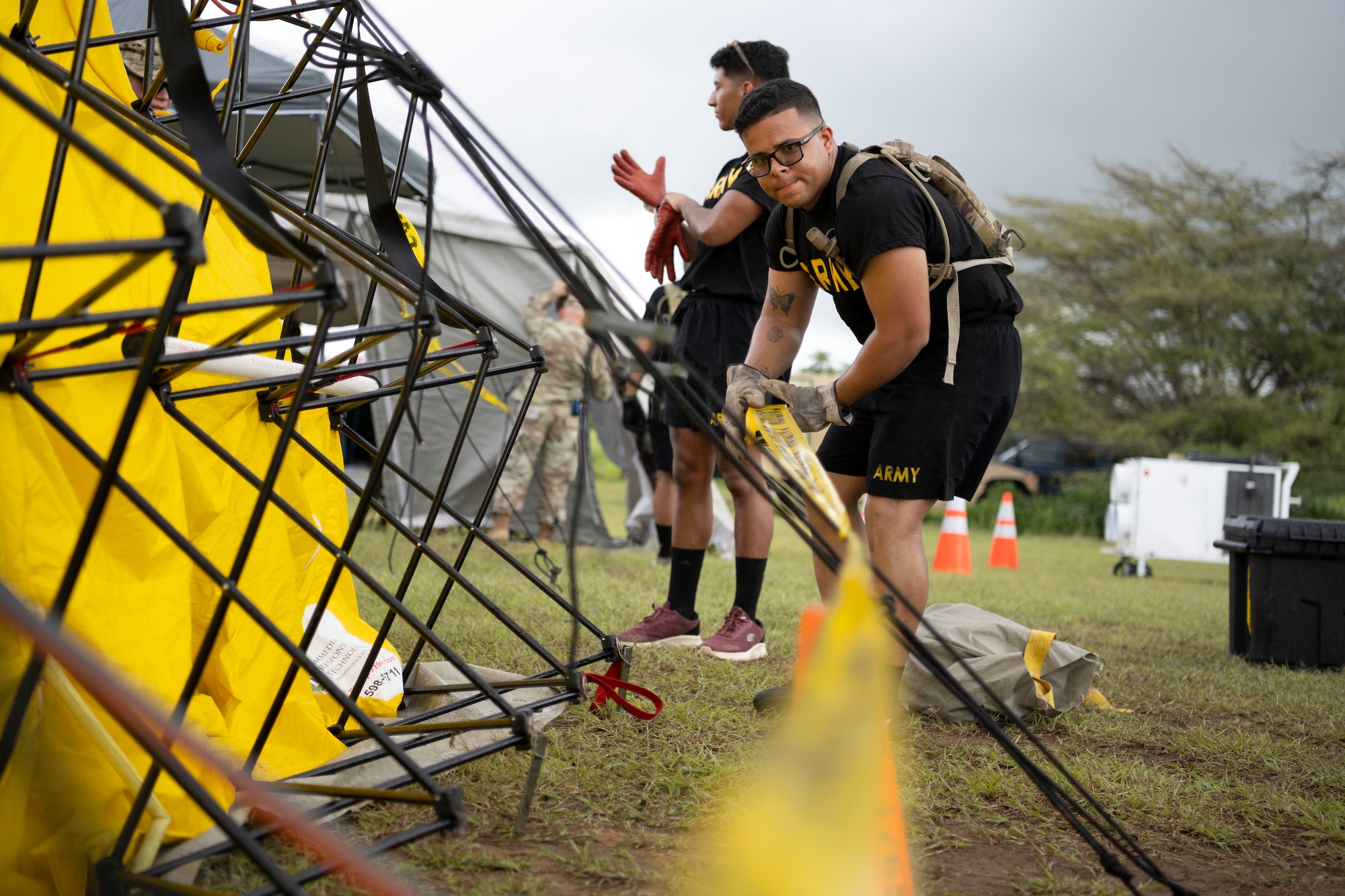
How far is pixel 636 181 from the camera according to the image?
314 centimetres

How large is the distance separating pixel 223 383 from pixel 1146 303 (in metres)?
20.2

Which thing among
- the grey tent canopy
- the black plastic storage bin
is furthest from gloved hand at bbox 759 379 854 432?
the grey tent canopy

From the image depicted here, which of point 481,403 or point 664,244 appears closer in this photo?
point 664,244

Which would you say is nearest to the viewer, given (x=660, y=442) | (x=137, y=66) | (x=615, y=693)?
(x=615, y=693)

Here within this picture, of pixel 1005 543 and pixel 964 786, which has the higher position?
pixel 1005 543

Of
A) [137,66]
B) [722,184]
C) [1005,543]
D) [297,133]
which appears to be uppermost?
[297,133]

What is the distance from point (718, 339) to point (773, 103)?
1.20 meters

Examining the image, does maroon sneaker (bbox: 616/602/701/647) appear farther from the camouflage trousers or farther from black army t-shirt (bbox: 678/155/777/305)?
the camouflage trousers

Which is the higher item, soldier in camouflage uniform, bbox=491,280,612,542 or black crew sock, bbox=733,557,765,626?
soldier in camouflage uniform, bbox=491,280,612,542

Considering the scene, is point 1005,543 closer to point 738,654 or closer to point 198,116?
point 738,654

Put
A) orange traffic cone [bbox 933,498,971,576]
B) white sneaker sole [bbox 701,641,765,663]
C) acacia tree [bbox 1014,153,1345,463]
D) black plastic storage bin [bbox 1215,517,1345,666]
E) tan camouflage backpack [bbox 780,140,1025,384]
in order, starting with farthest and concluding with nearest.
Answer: acacia tree [bbox 1014,153,1345,463], orange traffic cone [bbox 933,498,971,576], black plastic storage bin [bbox 1215,517,1345,666], white sneaker sole [bbox 701,641,765,663], tan camouflage backpack [bbox 780,140,1025,384]

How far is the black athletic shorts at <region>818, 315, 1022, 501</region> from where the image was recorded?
228cm

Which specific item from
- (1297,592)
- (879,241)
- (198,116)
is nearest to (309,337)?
(198,116)

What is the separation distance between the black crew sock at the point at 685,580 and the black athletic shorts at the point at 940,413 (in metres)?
0.98
